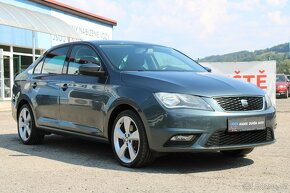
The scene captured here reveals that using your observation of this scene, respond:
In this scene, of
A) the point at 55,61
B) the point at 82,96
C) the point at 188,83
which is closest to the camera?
the point at 188,83

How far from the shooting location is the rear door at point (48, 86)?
24.0 ft

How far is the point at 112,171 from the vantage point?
5.75m

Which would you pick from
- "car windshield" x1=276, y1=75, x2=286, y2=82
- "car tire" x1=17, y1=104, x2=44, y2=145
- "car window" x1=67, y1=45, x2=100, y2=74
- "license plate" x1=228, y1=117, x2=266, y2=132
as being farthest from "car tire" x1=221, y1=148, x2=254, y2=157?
"car windshield" x1=276, y1=75, x2=286, y2=82

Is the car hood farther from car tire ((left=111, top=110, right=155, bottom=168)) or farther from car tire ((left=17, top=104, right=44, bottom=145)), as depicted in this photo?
car tire ((left=17, top=104, right=44, bottom=145))

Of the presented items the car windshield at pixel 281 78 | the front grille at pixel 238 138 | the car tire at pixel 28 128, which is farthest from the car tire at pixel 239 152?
the car windshield at pixel 281 78

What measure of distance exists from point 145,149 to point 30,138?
3.00 metres

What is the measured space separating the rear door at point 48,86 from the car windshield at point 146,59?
3.29 feet

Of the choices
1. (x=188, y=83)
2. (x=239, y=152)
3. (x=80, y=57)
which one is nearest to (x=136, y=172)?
(x=188, y=83)

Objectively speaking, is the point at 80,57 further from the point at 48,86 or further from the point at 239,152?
the point at 239,152

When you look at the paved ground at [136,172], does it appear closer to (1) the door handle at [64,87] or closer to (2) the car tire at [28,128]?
(2) the car tire at [28,128]

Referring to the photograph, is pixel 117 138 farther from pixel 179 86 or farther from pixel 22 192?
pixel 22 192

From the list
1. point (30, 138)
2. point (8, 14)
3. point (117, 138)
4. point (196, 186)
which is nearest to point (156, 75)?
point (117, 138)

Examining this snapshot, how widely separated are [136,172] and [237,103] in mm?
1412

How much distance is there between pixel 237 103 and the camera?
563 cm
